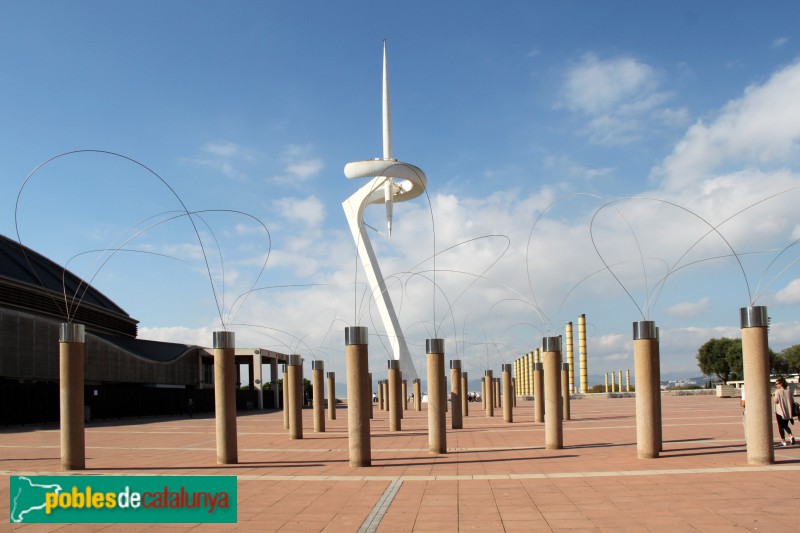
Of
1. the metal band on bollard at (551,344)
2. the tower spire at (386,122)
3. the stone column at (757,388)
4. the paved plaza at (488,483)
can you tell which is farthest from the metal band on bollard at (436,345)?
the tower spire at (386,122)

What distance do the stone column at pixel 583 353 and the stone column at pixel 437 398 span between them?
185ft

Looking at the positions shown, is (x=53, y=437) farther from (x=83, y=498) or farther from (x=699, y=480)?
(x=699, y=480)

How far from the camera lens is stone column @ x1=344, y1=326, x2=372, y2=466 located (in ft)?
47.6

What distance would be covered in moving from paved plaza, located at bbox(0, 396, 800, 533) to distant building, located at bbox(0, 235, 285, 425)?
11491 mm

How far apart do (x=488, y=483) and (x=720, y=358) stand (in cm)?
8644

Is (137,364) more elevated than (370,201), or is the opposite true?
(370,201)

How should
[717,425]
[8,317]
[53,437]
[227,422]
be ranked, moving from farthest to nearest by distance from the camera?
1. [8,317]
2. [53,437]
3. [717,425]
4. [227,422]

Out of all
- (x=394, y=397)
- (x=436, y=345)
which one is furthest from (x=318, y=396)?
(x=436, y=345)

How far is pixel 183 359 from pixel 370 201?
19950 mm

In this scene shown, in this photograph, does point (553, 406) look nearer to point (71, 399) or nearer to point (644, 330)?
point (644, 330)

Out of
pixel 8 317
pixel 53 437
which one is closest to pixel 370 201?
pixel 8 317

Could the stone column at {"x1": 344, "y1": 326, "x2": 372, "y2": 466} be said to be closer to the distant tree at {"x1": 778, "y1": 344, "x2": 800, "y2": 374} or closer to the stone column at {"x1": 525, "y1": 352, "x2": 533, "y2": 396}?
the stone column at {"x1": 525, "y1": 352, "x2": 533, "y2": 396}

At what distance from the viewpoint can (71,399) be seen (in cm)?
1527

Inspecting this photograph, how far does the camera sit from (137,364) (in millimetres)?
49781
